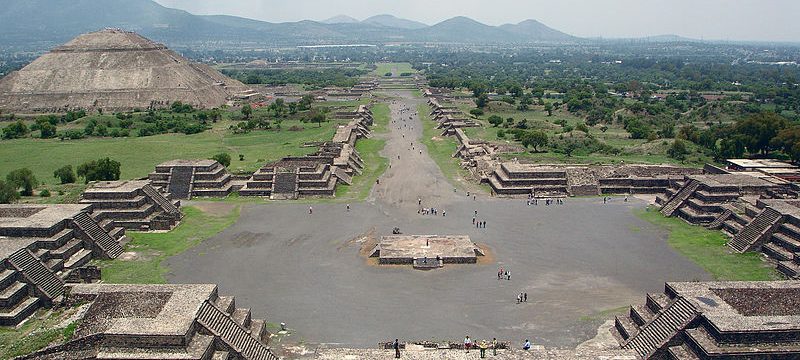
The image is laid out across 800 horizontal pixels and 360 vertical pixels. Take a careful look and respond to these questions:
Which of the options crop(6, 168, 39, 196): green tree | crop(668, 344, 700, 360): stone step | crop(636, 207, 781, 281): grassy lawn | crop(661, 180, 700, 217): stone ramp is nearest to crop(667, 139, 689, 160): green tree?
crop(661, 180, 700, 217): stone ramp

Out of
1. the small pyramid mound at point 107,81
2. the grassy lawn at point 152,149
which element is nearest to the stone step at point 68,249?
the grassy lawn at point 152,149

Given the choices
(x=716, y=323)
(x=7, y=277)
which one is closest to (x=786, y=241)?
(x=716, y=323)

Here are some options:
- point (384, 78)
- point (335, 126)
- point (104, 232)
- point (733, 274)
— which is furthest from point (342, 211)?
point (384, 78)

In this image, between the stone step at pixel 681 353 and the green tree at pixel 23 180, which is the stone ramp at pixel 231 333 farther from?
the green tree at pixel 23 180

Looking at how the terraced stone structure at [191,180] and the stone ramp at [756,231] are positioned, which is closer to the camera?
the stone ramp at [756,231]

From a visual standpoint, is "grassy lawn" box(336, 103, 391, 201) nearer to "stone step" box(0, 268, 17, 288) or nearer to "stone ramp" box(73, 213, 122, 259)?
"stone ramp" box(73, 213, 122, 259)

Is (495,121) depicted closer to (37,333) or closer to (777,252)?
(777,252)

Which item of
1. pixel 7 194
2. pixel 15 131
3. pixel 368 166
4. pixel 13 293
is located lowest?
pixel 15 131
